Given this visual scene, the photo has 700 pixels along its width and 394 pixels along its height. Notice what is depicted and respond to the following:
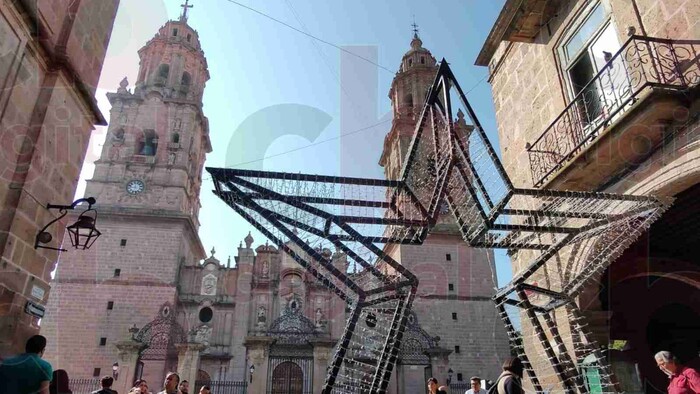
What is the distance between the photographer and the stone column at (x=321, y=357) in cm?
1970

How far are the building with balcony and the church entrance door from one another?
16.5m

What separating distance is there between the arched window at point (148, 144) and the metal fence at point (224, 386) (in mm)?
14088

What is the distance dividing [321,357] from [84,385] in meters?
10.6

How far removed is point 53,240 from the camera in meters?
5.36

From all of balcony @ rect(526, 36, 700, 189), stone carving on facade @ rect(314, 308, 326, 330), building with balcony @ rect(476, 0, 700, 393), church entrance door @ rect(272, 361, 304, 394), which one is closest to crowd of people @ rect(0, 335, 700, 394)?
building with balcony @ rect(476, 0, 700, 393)

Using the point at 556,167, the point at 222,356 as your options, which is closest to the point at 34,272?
the point at 556,167

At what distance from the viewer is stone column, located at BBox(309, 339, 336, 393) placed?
19.7 metres

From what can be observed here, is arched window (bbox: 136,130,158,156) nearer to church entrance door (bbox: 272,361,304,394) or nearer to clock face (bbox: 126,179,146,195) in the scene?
clock face (bbox: 126,179,146,195)

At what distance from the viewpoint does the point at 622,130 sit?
5043mm

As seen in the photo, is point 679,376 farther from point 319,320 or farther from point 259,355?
point 319,320

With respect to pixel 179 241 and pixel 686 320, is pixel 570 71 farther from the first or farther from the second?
pixel 179 241

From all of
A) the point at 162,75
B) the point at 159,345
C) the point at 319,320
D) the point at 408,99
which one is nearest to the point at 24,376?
the point at 159,345

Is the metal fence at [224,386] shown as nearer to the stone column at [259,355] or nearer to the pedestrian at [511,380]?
the stone column at [259,355]

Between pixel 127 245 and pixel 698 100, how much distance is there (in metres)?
25.6
